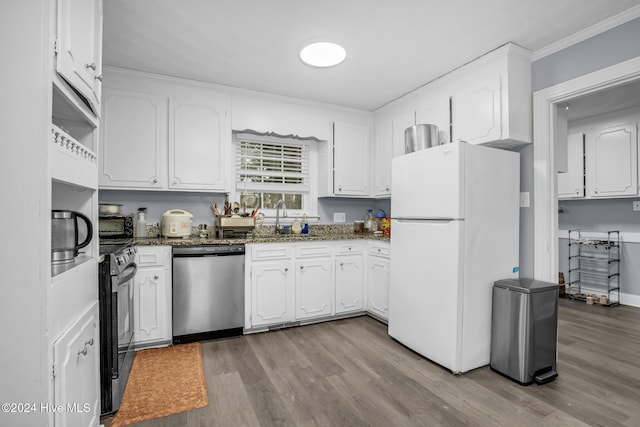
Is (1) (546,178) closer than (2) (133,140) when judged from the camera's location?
Yes

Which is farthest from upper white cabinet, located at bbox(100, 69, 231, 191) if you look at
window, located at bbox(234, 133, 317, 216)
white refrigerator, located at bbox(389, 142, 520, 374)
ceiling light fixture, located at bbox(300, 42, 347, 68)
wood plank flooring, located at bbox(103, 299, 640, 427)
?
white refrigerator, located at bbox(389, 142, 520, 374)

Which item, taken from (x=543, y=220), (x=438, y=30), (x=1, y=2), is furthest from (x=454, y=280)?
(x=1, y=2)

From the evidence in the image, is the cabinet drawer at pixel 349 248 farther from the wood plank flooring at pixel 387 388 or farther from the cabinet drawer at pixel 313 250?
the wood plank flooring at pixel 387 388

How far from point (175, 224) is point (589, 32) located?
3.69 m

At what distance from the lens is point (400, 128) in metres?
3.65

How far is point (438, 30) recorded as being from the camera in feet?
7.58

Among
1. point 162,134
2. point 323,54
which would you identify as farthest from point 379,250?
point 162,134

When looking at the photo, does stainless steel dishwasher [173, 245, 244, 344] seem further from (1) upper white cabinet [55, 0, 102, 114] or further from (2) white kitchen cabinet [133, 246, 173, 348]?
(1) upper white cabinet [55, 0, 102, 114]

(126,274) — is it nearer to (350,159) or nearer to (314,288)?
(314,288)

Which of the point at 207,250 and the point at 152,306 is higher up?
the point at 207,250

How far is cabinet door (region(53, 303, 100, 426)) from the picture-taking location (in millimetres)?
1062

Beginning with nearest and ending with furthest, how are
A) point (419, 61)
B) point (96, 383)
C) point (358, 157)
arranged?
point (96, 383)
point (419, 61)
point (358, 157)

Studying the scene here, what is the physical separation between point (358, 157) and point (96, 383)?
3317 mm

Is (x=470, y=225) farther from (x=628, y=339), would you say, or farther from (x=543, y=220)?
(x=628, y=339)
